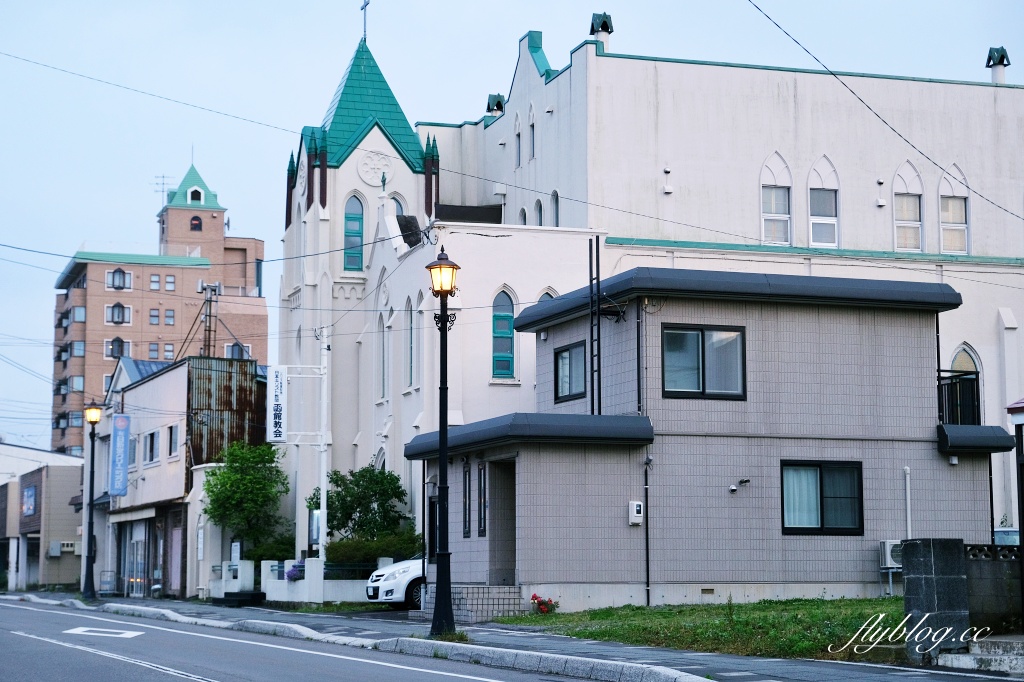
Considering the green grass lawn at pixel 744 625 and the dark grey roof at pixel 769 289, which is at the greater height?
the dark grey roof at pixel 769 289

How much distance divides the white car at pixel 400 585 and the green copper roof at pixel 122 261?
3302 inches

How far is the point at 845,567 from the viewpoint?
1050 inches

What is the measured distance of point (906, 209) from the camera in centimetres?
4553

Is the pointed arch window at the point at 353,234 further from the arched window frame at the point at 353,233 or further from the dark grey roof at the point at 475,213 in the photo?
the dark grey roof at the point at 475,213

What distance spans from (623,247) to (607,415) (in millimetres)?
13686

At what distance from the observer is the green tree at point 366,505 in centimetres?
3838

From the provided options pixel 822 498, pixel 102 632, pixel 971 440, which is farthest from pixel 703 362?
pixel 102 632

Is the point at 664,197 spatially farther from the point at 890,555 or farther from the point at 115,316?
the point at 115,316

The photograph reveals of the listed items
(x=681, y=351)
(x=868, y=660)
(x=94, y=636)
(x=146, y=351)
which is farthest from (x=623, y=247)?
(x=146, y=351)

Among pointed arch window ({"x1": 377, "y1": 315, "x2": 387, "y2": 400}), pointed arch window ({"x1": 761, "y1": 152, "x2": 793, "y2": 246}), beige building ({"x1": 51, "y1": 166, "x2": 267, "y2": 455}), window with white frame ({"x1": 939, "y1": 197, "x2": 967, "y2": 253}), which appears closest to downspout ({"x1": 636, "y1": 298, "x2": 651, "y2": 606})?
pointed arch window ({"x1": 377, "y1": 315, "x2": 387, "y2": 400})

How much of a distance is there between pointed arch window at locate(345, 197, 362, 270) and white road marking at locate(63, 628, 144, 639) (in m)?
21.9

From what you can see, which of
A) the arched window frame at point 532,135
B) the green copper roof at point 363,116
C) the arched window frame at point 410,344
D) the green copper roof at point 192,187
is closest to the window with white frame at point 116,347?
the green copper roof at point 192,187

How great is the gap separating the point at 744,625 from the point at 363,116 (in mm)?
31981

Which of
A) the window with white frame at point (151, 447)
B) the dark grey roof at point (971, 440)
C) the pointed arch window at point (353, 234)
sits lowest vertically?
the dark grey roof at point (971, 440)
